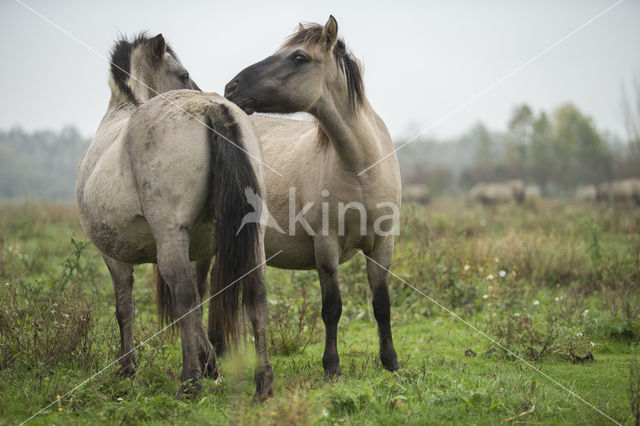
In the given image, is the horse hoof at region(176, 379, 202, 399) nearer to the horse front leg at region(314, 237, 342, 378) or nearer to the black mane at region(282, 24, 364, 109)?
the horse front leg at region(314, 237, 342, 378)

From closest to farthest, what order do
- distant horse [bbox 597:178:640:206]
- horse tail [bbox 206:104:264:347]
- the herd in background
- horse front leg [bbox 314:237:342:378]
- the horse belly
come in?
1. horse tail [bbox 206:104:264:347]
2. the horse belly
3. horse front leg [bbox 314:237:342:378]
4. distant horse [bbox 597:178:640:206]
5. the herd in background

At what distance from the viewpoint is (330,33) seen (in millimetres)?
4391

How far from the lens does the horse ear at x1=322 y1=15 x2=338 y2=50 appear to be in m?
4.32

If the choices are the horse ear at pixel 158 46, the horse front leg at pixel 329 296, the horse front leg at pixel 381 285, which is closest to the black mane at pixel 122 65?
the horse ear at pixel 158 46

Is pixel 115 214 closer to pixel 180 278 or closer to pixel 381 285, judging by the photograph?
pixel 180 278

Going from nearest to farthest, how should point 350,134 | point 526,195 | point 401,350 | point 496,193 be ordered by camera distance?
1. point 350,134
2. point 401,350
3. point 496,193
4. point 526,195

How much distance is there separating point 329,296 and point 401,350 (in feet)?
4.44

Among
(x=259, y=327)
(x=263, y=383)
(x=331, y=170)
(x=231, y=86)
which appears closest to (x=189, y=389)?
(x=263, y=383)

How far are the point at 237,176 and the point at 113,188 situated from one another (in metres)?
0.96

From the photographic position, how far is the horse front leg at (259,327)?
330 cm

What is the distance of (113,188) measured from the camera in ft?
11.6

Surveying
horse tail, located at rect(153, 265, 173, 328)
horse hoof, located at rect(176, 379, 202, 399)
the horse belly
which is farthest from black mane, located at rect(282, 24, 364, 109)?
horse hoof, located at rect(176, 379, 202, 399)

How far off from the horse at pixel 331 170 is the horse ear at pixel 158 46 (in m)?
1.21

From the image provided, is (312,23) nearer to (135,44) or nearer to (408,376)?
(135,44)
